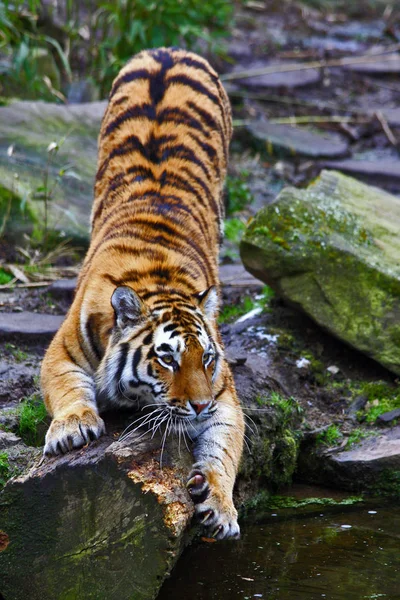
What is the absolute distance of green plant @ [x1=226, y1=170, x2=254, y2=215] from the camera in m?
8.50

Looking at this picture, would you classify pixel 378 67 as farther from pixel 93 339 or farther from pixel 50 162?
pixel 93 339

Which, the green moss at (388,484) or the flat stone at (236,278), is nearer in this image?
the green moss at (388,484)

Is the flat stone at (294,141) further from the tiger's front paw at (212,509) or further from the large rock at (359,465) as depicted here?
the tiger's front paw at (212,509)

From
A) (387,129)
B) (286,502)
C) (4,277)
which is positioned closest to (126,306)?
(286,502)

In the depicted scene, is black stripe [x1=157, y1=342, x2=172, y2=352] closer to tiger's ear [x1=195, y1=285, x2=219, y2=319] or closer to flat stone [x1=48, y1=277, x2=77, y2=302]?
tiger's ear [x1=195, y1=285, x2=219, y2=319]

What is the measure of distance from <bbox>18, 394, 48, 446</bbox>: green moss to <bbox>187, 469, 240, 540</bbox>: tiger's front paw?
39.5 inches

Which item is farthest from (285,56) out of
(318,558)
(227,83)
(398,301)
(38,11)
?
(318,558)

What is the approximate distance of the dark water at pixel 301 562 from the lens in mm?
3906

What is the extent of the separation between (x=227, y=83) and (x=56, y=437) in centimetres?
802

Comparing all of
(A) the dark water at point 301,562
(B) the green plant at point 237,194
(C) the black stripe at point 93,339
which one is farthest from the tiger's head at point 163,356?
(B) the green plant at point 237,194

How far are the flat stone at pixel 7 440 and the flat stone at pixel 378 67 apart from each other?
9.37m

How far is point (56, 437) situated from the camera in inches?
151

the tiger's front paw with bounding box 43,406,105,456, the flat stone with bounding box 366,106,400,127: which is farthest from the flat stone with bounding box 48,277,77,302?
the flat stone with bounding box 366,106,400,127

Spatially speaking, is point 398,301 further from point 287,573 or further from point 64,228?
point 64,228
